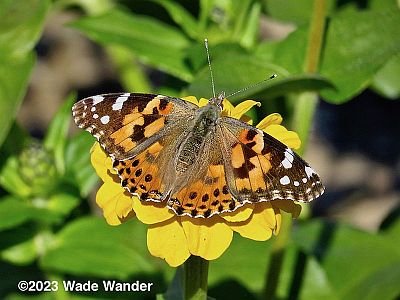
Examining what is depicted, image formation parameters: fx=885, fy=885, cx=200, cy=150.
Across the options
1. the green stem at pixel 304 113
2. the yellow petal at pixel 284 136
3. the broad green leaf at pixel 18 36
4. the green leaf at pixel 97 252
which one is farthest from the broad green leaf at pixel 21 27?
the yellow petal at pixel 284 136

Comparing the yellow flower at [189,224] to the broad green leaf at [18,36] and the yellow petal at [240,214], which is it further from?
the broad green leaf at [18,36]

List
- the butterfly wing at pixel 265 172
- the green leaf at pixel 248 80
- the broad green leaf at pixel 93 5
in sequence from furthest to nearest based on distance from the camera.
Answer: the broad green leaf at pixel 93 5
the green leaf at pixel 248 80
the butterfly wing at pixel 265 172

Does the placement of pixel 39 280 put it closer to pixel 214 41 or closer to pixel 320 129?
pixel 214 41

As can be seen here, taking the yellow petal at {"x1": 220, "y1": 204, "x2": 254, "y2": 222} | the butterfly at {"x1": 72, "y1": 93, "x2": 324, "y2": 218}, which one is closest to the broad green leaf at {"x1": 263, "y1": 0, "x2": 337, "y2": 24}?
the butterfly at {"x1": 72, "y1": 93, "x2": 324, "y2": 218}

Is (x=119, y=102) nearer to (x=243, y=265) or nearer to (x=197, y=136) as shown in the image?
(x=197, y=136)

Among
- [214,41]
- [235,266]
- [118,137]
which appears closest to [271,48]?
[214,41]
